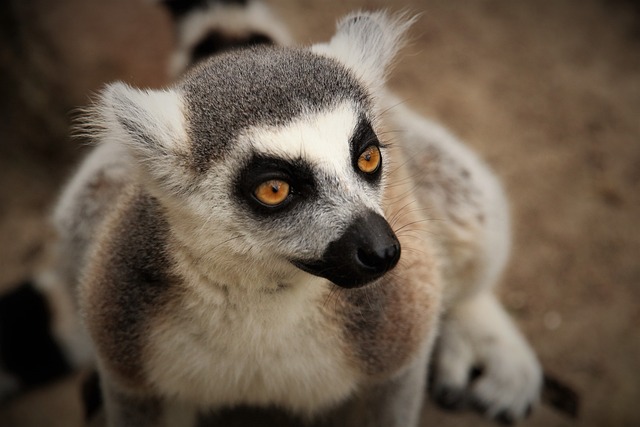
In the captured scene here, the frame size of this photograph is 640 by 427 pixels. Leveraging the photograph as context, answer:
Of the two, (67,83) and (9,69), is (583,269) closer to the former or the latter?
(67,83)

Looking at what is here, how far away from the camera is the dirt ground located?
574cm

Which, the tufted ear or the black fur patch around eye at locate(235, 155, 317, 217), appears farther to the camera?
the tufted ear

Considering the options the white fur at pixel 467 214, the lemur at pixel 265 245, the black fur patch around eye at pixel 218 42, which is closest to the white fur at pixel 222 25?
the black fur patch around eye at pixel 218 42

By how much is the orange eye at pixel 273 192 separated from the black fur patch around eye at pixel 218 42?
1.94 m

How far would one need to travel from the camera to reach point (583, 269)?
6.25 m

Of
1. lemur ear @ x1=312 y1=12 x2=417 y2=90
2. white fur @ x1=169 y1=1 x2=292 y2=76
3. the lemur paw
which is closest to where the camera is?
lemur ear @ x1=312 y1=12 x2=417 y2=90

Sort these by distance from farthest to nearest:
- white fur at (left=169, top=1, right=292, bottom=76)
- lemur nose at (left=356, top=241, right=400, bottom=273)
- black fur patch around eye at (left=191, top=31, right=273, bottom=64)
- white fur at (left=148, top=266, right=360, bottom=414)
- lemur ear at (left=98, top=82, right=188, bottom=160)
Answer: white fur at (left=169, top=1, right=292, bottom=76)
black fur patch around eye at (left=191, top=31, right=273, bottom=64)
white fur at (left=148, top=266, right=360, bottom=414)
lemur ear at (left=98, top=82, right=188, bottom=160)
lemur nose at (left=356, top=241, right=400, bottom=273)

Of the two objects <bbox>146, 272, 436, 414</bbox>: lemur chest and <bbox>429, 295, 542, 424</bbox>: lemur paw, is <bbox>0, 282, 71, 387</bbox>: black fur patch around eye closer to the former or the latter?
<bbox>146, 272, 436, 414</bbox>: lemur chest

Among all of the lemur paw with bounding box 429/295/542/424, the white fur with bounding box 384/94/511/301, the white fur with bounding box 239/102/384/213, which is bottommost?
the lemur paw with bounding box 429/295/542/424

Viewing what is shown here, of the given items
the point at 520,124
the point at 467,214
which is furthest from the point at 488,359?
the point at 520,124

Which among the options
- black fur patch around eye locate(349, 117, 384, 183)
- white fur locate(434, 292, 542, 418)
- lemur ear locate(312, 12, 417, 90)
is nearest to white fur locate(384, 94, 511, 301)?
white fur locate(434, 292, 542, 418)

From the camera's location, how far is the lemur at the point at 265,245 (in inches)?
86.4

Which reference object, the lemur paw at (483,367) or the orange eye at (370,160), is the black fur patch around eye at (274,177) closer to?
the orange eye at (370,160)

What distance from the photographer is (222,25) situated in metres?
4.04
